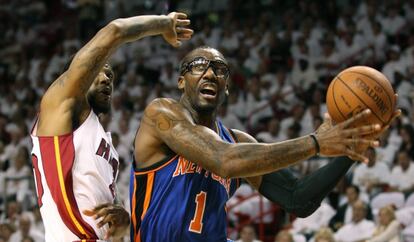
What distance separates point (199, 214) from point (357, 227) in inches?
214

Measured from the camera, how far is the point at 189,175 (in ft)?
14.9

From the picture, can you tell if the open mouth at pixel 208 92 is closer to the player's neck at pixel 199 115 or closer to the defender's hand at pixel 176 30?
the player's neck at pixel 199 115

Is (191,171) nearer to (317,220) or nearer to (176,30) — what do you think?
(176,30)

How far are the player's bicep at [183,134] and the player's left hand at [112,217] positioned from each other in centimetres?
50

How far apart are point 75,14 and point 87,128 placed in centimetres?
1580

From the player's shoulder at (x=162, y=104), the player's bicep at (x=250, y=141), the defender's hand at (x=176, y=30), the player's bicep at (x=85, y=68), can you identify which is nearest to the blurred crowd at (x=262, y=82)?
the player's bicep at (x=250, y=141)

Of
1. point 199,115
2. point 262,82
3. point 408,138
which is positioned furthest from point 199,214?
point 262,82

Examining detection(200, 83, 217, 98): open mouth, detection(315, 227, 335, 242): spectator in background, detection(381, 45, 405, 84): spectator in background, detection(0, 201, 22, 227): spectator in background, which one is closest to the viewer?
detection(200, 83, 217, 98): open mouth

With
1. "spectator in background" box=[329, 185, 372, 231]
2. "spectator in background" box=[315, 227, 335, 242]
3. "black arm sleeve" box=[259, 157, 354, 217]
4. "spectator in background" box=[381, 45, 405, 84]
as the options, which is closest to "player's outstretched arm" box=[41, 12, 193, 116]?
"black arm sleeve" box=[259, 157, 354, 217]

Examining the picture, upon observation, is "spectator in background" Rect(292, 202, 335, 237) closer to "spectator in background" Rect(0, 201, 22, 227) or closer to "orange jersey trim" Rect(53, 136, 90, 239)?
"spectator in background" Rect(0, 201, 22, 227)

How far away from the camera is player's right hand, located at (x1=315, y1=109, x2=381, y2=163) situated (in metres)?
3.79

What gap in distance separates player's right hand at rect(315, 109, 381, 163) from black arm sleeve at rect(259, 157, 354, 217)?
0.47m

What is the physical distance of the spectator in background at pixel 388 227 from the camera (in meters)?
8.97

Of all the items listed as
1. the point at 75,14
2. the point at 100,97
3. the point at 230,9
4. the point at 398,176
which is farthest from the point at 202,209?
the point at 75,14
